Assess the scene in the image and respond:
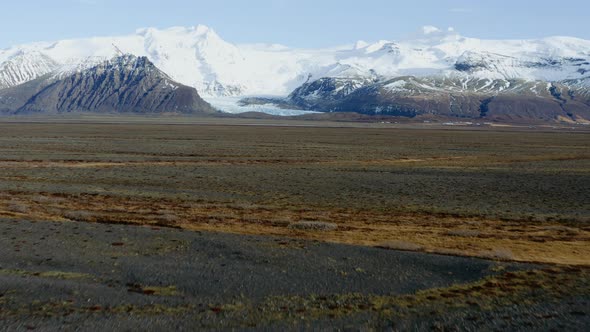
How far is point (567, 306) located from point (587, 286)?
2.14 m

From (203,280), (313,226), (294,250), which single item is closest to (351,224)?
(313,226)

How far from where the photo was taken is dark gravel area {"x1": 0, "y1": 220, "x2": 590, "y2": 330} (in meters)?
15.4

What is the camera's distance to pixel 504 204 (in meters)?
36.1

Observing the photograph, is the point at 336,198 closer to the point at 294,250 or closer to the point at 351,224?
the point at 351,224

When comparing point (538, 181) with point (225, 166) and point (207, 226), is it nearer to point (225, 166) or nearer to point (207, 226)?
point (225, 166)

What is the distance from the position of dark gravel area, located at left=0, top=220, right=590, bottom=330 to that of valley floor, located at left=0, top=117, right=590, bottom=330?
6 cm

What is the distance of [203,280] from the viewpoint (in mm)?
18766

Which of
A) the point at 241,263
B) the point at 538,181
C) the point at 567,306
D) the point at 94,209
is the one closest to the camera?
the point at 567,306

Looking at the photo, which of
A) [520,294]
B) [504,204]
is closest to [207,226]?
[520,294]

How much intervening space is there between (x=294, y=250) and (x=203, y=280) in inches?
185

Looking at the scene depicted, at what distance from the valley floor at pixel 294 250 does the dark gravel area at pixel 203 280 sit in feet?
0.21

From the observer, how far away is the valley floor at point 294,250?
53.3 feet

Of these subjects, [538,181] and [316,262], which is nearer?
[316,262]

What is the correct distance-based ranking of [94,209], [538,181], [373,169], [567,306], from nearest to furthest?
1. [567,306]
2. [94,209]
3. [538,181]
4. [373,169]
